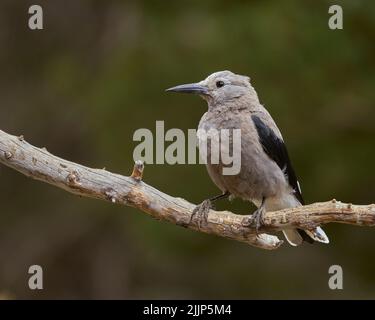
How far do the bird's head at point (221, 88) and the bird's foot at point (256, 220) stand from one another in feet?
3.49

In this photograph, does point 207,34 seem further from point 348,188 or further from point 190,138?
point 190,138

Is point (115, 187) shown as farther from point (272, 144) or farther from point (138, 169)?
point (272, 144)

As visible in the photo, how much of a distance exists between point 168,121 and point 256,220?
384 cm

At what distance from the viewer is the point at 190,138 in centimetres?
696

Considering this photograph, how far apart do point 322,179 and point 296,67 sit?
132 cm

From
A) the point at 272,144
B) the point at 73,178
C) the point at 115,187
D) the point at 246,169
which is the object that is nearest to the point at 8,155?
the point at 73,178

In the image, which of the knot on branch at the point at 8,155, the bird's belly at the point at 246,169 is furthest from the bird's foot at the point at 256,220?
the knot on branch at the point at 8,155

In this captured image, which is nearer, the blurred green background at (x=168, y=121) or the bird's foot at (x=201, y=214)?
the bird's foot at (x=201, y=214)

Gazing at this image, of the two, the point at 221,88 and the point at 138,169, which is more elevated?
the point at 221,88

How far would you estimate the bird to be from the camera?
6152 mm

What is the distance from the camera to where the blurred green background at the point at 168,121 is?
9.30 meters

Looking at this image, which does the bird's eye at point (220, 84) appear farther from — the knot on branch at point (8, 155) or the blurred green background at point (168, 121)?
the blurred green background at point (168, 121)

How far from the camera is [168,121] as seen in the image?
943 cm
